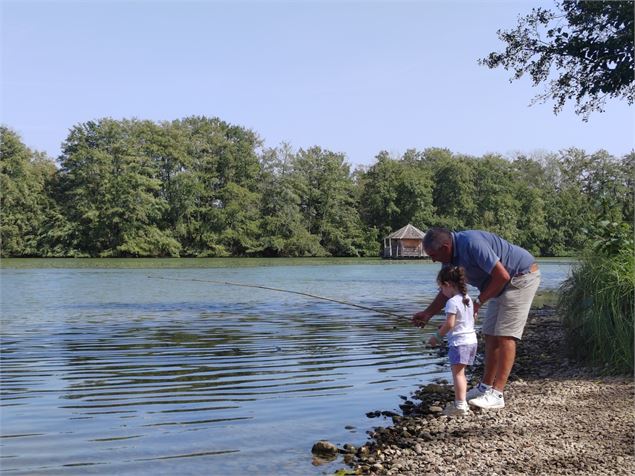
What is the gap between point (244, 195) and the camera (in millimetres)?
75188

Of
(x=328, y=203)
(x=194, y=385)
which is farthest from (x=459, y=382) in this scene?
(x=328, y=203)

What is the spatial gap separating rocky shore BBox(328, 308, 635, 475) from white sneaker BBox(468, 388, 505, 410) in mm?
73

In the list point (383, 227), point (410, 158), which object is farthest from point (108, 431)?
point (410, 158)

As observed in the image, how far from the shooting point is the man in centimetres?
621

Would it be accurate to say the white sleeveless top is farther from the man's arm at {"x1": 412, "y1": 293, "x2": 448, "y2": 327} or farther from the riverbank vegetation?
the riverbank vegetation

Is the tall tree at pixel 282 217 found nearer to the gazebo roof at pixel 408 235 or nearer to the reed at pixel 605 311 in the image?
the gazebo roof at pixel 408 235

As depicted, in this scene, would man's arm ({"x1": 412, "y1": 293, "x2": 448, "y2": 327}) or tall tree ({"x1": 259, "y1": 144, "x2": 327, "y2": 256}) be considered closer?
man's arm ({"x1": 412, "y1": 293, "x2": 448, "y2": 327})

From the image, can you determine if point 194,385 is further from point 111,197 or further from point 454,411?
point 111,197

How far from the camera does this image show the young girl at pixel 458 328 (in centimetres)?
634

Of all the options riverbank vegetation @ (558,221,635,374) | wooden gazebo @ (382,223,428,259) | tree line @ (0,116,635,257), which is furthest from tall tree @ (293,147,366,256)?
riverbank vegetation @ (558,221,635,374)

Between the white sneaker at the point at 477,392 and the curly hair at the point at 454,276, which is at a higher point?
the curly hair at the point at 454,276

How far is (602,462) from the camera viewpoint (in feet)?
15.4

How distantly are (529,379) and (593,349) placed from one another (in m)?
0.87

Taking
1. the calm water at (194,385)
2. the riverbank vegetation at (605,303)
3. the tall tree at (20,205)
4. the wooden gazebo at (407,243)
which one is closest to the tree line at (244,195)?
the tall tree at (20,205)
